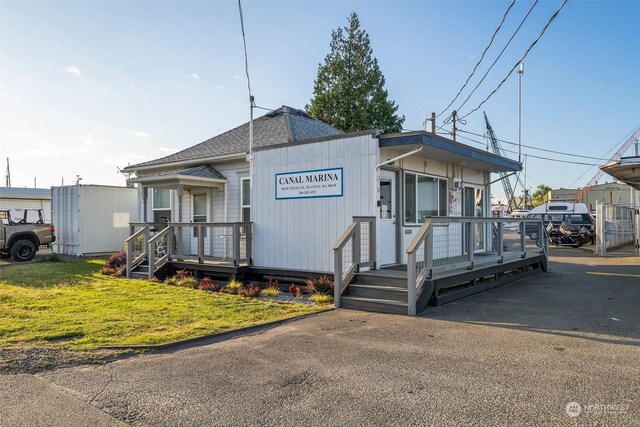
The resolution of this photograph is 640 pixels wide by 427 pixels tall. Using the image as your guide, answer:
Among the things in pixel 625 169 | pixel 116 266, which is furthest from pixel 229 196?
pixel 625 169

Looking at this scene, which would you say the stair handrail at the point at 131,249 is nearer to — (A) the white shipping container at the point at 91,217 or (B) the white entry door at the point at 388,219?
(A) the white shipping container at the point at 91,217

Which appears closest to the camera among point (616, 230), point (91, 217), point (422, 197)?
point (422, 197)

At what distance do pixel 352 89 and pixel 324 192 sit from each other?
25444 millimetres

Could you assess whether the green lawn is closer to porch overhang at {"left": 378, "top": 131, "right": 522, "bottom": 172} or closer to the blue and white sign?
the blue and white sign

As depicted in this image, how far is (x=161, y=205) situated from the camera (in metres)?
15.1

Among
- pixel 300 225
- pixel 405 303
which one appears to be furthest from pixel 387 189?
pixel 405 303

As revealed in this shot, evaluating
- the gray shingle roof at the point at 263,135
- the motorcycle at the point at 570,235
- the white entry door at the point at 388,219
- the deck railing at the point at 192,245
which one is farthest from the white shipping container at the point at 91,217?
the motorcycle at the point at 570,235

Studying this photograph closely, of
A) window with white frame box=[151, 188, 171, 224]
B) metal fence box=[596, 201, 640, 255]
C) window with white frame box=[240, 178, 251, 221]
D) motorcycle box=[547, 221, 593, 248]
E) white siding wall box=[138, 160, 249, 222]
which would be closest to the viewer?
window with white frame box=[240, 178, 251, 221]

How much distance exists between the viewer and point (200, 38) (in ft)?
36.0

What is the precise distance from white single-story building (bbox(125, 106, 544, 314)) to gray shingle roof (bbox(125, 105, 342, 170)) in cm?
10

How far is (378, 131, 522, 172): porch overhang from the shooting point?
8422 millimetres

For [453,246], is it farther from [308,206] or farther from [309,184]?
[309,184]

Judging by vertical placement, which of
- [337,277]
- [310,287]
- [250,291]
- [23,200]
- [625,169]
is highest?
[625,169]

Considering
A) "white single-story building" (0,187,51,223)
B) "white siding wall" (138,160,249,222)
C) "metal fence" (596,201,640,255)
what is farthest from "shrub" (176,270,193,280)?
"white single-story building" (0,187,51,223)
